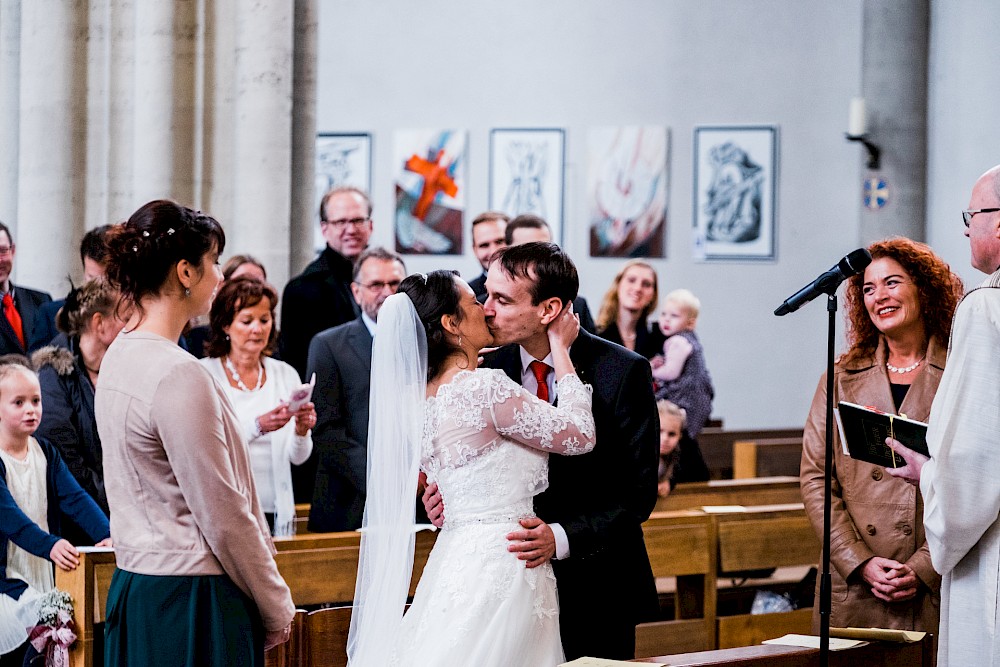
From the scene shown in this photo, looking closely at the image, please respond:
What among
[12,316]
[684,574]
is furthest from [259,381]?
[684,574]

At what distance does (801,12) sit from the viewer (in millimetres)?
9961

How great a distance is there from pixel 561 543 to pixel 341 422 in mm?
1571

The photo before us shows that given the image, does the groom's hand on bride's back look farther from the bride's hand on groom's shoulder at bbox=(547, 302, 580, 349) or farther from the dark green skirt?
the dark green skirt

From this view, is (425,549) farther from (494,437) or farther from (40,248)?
(40,248)

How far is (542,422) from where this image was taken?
284cm

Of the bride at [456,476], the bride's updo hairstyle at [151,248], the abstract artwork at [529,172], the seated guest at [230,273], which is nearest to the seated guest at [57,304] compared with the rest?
the seated guest at [230,273]

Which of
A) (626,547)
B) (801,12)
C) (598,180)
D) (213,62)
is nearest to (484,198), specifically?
(598,180)

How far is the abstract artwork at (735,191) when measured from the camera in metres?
9.94

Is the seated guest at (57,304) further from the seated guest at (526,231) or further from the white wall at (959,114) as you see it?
the white wall at (959,114)

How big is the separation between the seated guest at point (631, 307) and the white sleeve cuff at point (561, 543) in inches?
121

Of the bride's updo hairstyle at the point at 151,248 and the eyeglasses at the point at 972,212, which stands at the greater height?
the eyeglasses at the point at 972,212

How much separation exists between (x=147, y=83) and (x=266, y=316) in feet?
6.12

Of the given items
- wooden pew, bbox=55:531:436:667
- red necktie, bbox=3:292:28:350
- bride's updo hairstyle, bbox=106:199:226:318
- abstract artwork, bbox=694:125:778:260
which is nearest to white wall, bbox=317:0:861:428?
abstract artwork, bbox=694:125:778:260

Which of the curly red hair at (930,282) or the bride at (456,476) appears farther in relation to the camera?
the curly red hair at (930,282)
